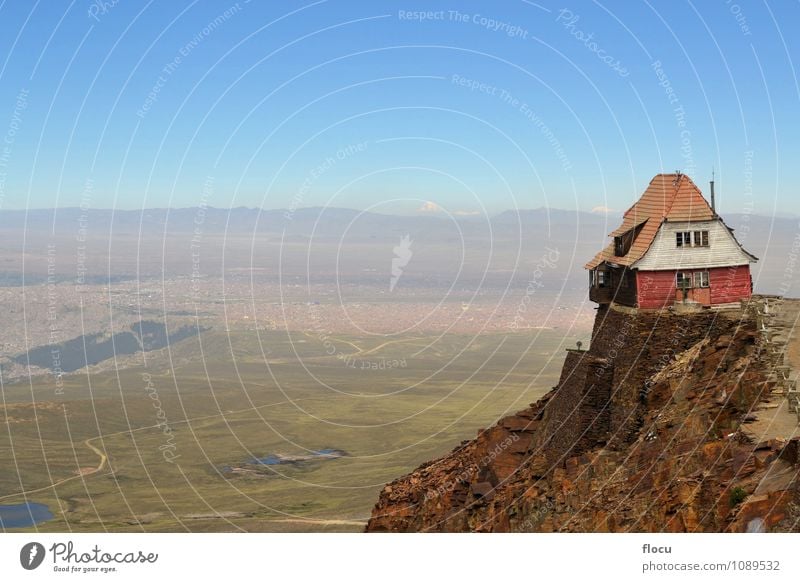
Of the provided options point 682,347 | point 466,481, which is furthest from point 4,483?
point 682,347

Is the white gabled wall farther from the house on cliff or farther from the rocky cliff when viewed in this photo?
the rocky cliff

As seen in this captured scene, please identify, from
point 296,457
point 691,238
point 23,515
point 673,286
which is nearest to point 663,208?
point 691,238

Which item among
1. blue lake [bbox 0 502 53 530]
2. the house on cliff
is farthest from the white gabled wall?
blue lake [bbox 0 502 53 530]

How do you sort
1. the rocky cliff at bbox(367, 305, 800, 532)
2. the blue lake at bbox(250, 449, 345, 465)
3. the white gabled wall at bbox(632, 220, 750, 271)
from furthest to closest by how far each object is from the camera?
the blue lake at bbox(250, 449, 345, 465), the white gabled wall at bbox(632, 220, 750, 271), the rocky cliff at bbox(367, 305, 800, 532)

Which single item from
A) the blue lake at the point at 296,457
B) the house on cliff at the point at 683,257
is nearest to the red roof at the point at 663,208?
the house on cliff at the point at 683,257

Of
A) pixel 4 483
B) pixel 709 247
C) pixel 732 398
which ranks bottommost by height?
pixel 4 483

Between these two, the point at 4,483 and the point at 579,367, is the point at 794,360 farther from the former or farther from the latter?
the point at 4,483
